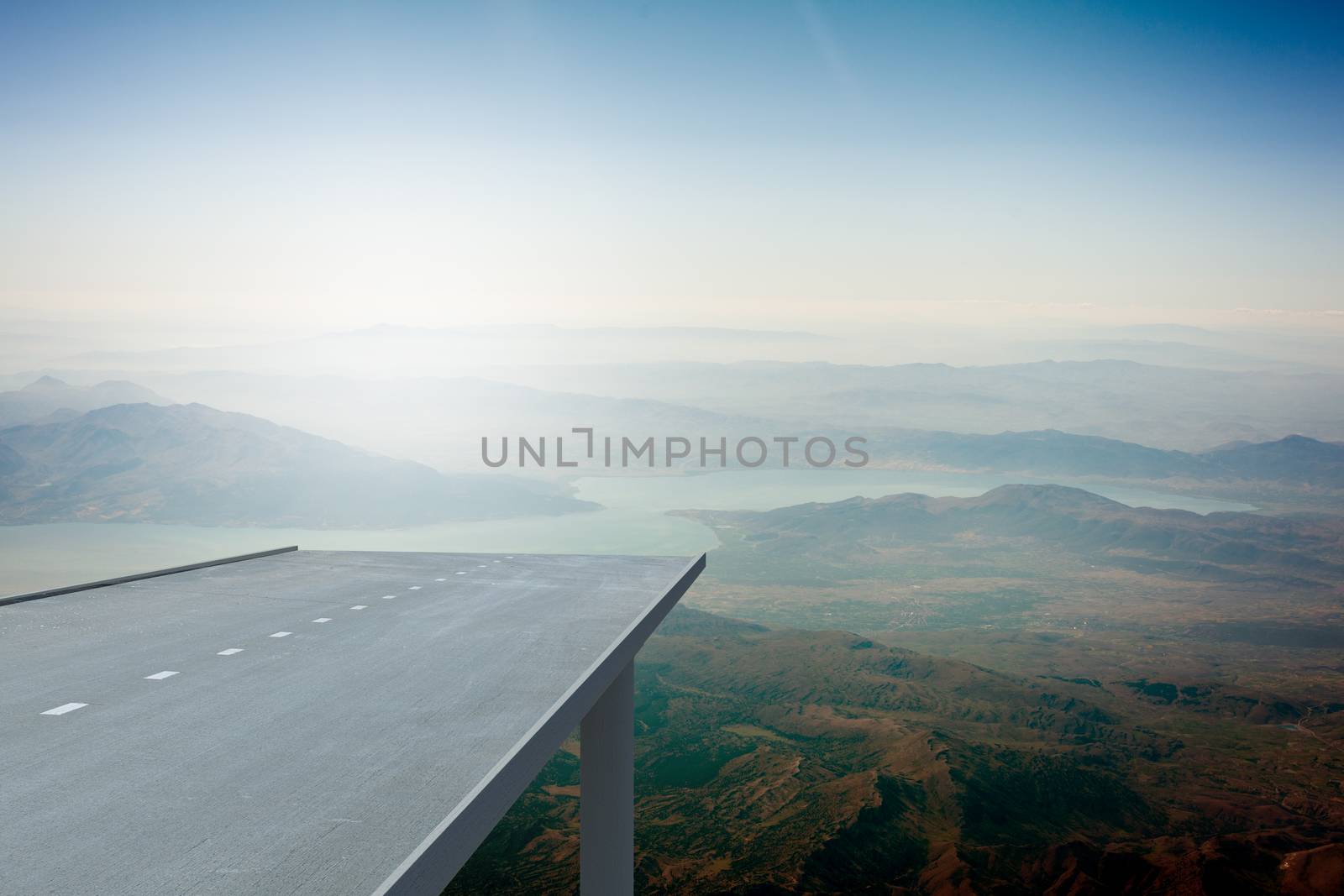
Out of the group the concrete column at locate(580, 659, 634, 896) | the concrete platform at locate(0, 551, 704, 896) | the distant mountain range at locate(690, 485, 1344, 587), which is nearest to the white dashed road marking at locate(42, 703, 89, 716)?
the concrete platform at locate(0, 551, 704, 896)

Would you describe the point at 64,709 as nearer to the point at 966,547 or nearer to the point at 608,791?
the point at 608,791

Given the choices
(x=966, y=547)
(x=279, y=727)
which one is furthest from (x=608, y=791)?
(x=966, y=547)

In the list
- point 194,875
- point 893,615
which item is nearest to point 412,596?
point 194,875

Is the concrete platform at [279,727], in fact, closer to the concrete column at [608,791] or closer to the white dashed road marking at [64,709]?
the white dashed road marking at [64,709]

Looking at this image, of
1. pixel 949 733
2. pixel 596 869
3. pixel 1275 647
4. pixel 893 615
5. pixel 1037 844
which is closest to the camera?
pixel 596 869

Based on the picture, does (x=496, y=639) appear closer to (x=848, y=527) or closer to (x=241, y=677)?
(x=241, y=677)

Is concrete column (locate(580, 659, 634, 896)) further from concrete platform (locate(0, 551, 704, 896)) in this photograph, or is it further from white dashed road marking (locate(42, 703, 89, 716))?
white dashed road marking (locate(42, 703, 89, 716))
